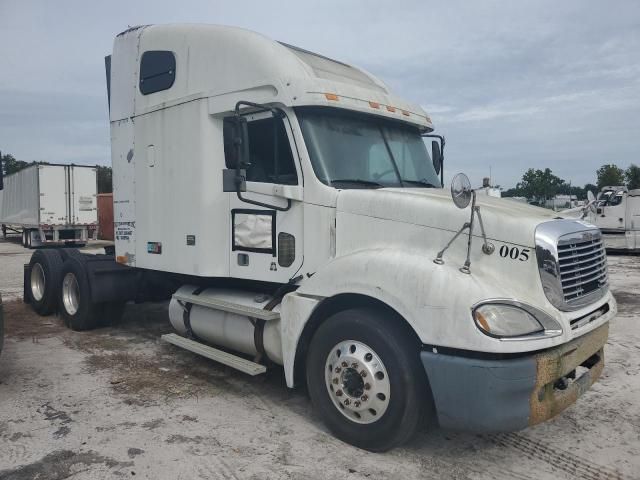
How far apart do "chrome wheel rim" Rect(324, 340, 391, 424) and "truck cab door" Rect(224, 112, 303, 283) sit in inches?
42.2

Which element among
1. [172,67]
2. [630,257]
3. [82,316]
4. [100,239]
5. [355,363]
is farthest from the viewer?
[100,239]

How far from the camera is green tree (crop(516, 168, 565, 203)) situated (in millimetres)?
48000

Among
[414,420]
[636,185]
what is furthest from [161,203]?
[636,185]

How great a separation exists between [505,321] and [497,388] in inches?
16.4

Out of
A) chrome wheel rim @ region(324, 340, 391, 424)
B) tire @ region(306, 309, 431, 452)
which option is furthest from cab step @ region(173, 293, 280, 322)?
chrome wheel rim @ region(324, 340, 391, 424)

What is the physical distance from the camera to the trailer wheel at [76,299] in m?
7.55

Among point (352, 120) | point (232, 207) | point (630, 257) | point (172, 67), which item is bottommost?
point (630, 257)

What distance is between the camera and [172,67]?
603 cm

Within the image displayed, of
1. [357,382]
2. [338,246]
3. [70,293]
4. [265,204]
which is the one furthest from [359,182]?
[70,293]

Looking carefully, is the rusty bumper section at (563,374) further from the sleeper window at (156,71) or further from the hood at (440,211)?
the sleeper window at (156,71)

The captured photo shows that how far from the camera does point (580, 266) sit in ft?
13.1

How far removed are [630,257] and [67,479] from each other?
67.4ft

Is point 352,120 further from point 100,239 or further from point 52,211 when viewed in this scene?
point 100,239

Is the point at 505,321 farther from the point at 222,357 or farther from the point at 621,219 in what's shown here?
the point at 621,219
